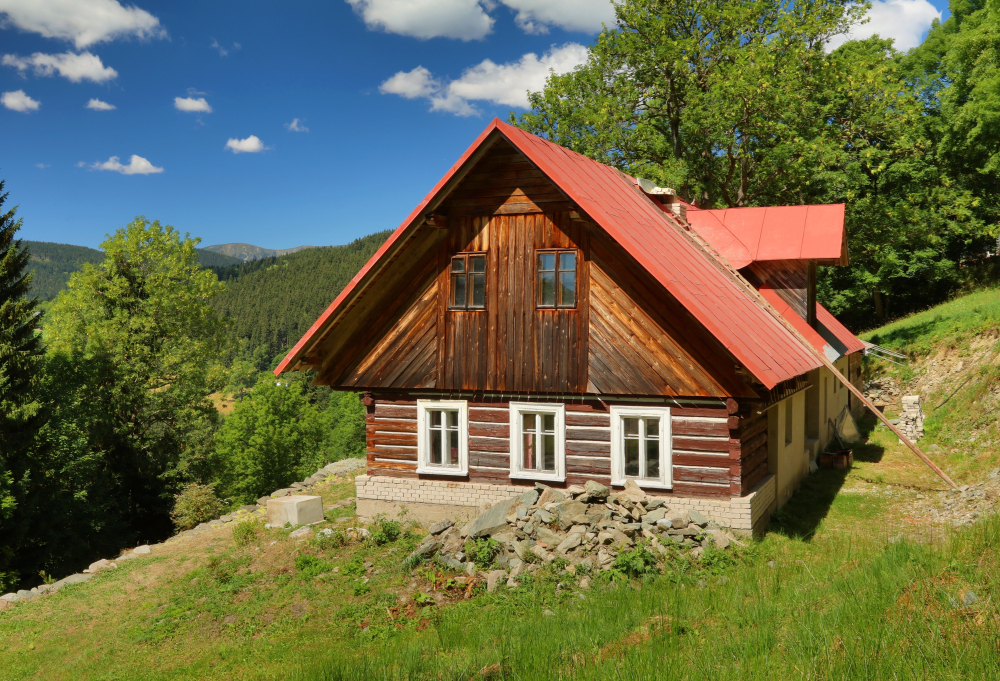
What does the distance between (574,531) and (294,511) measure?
756 centimetres

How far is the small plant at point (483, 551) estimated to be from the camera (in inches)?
456

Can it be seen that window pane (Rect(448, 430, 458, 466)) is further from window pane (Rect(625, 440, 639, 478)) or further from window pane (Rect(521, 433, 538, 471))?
window pane (Rect(625, 440, 639, 478))

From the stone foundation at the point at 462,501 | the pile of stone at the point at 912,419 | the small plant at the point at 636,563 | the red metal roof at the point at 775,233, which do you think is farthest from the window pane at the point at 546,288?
the pile of stone at the point at 912,419

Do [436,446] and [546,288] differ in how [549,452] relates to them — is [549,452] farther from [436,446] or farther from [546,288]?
[546,288]

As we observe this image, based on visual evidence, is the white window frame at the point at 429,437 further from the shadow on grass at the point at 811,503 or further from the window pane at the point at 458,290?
the shadow on grass at the point at 811,503

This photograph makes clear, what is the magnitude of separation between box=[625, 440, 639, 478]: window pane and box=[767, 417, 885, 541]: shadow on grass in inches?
114

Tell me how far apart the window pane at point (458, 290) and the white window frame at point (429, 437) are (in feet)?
7.06

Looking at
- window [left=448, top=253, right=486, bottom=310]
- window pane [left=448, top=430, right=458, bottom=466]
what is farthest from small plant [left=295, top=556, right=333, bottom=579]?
window [left=448, top=253, right=486, bottom=310]

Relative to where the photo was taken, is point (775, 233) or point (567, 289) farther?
point (775, 233)

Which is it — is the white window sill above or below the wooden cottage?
below

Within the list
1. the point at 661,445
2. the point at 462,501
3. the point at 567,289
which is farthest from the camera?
the point at 462,501

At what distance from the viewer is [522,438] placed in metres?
14.2

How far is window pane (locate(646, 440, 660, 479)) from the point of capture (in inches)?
517

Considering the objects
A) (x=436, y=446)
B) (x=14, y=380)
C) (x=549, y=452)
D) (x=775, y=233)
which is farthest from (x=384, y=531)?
(x=14, y=380)
